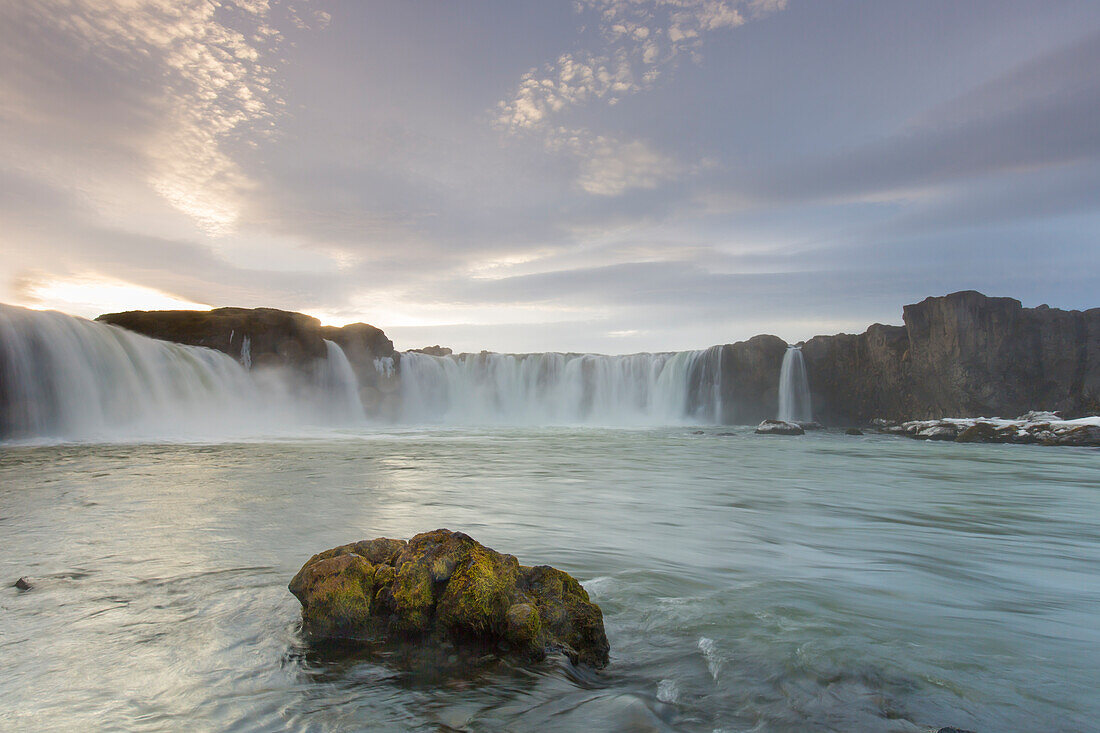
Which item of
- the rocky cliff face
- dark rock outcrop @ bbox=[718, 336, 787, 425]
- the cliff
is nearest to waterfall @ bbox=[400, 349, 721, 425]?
dark rock outcrop @ bbox=[718, 336, 787, 425]

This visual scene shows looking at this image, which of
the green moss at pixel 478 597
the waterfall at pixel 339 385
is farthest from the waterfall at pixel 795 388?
the green moss at pixel 478 597

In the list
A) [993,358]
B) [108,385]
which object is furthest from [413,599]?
A: [993,358]

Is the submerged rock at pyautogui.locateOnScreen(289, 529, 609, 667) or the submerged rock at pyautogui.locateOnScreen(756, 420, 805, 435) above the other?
the submerged rock at pyautogui.locateOnScreen(289, 529, 609, 667)

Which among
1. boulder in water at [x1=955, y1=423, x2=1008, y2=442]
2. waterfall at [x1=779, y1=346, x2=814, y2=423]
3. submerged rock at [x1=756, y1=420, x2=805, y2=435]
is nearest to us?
boulder in water at [x1=955, y1=423, x2=1008, y2=442]

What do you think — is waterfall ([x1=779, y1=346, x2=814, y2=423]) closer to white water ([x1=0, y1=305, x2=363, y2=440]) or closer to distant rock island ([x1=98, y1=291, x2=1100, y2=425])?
distant rock island ([x1=98, y1=291, x2=1100, y2=425])

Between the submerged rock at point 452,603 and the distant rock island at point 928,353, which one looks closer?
the submerged rock at point 452,603

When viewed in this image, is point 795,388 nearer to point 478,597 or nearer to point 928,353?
point 928,353

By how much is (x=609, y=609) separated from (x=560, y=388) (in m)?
55.0

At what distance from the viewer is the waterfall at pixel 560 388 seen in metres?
54.6

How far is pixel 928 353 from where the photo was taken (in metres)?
43.0

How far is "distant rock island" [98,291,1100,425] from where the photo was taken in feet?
131

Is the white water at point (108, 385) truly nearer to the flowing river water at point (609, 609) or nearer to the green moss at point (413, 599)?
the flowing river water at point (609, 609)

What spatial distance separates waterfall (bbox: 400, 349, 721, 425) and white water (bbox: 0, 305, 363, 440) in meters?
20.2

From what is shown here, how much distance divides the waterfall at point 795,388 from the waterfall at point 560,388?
18.8 feet
